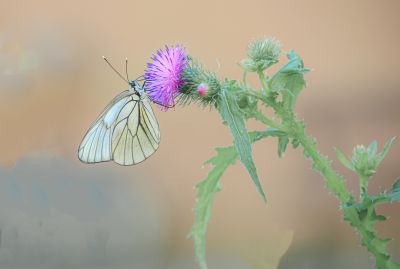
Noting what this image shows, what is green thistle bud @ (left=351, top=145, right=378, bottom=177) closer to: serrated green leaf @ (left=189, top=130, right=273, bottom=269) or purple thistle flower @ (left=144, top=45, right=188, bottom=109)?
serrated green leaf @ (left=189, top=130, right=273, bottom=269)

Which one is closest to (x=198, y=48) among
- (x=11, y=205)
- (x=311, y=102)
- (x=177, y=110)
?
(x=177, y=110)

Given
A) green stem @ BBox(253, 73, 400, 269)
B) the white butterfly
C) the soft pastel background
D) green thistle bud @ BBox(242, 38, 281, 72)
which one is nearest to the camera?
green stem @ BBox(253, 73, 400, 269)

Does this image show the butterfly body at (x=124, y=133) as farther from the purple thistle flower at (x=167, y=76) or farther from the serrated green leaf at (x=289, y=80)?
the serrated green leaf at (x=289, y=80)

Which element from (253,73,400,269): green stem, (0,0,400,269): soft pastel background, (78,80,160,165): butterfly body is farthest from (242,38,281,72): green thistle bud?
(0,0,400,269): soft pastel background

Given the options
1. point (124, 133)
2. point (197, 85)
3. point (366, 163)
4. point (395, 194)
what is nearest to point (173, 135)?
point (124, 133)

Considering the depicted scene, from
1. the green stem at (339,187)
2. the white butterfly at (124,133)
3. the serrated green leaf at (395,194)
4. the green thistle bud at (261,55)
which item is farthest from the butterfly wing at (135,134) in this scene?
the serrated green leaf at (395,194)

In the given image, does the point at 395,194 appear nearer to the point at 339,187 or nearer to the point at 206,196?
the point at 339,187
